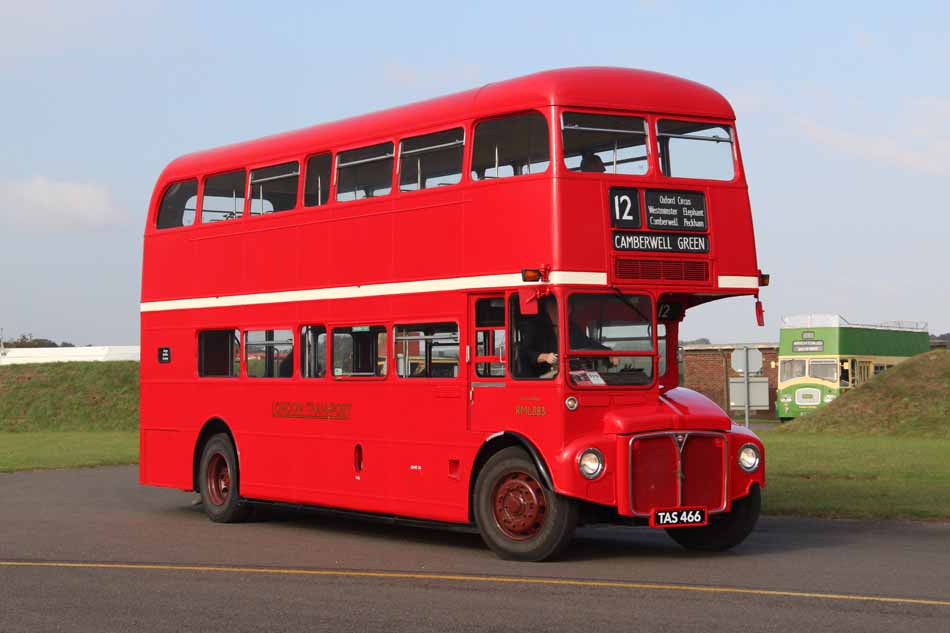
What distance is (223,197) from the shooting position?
18.3 meters

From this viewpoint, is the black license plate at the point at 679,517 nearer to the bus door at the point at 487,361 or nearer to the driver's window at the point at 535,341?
the driver's window at the point at 535,341

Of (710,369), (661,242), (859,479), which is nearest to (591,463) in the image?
(661,242)

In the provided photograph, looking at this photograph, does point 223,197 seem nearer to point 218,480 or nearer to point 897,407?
point 218,480

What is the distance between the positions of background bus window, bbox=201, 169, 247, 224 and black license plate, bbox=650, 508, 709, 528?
747 cm

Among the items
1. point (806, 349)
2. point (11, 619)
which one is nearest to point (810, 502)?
point (11, 619)

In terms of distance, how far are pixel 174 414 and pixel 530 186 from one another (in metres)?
7.87

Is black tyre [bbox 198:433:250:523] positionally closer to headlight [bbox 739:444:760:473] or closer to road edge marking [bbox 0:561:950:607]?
road edge marking [bbox 0:561:950:607]

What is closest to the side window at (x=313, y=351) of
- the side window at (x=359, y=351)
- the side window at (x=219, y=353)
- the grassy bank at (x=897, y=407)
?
the side window at (x=359, y=351)

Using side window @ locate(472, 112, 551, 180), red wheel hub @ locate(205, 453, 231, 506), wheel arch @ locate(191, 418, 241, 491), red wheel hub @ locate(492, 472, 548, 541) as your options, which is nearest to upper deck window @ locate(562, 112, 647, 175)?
side window @ locate(472, 112, 551, 180)

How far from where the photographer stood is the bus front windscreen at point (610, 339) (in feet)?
43.1

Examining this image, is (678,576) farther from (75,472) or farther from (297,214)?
(75,472)

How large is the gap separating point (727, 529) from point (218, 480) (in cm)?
730

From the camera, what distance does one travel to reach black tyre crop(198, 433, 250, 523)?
1792 centimetres

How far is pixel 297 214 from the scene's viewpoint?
16.8m
